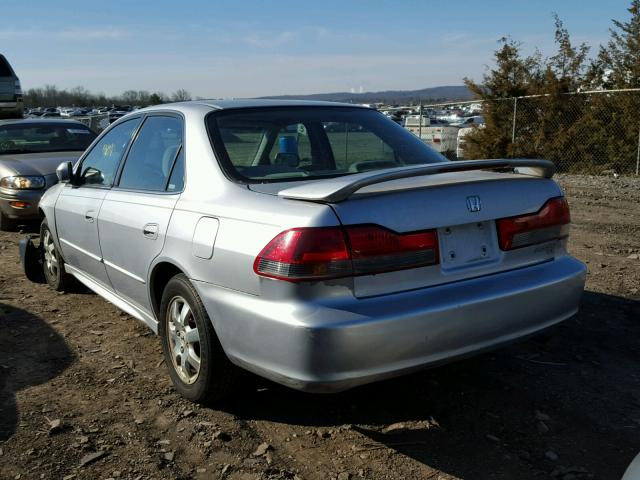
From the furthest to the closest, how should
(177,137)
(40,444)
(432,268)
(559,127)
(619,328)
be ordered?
(559,127), (619,328), (177,137), (40,444), (432,268)

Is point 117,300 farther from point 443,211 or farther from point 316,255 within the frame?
point 443,211

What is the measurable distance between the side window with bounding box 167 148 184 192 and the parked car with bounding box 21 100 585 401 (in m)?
0.01

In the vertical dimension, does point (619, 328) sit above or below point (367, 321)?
below

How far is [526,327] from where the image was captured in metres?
3.24

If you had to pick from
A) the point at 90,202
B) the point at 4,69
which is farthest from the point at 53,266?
the point at 4,69

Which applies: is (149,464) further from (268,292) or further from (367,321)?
(367,321)

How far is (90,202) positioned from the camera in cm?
469

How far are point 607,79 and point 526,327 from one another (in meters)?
15.2

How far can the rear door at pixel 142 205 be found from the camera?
12.2 feet

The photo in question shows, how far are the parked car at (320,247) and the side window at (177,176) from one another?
0.01m

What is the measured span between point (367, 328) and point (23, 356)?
2.82 metres

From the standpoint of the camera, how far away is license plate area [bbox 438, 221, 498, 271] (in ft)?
9.79

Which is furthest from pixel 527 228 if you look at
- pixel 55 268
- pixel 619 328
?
pixel 55 268

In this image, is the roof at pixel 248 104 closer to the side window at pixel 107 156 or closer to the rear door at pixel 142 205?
the rear door at pixel 142 205
